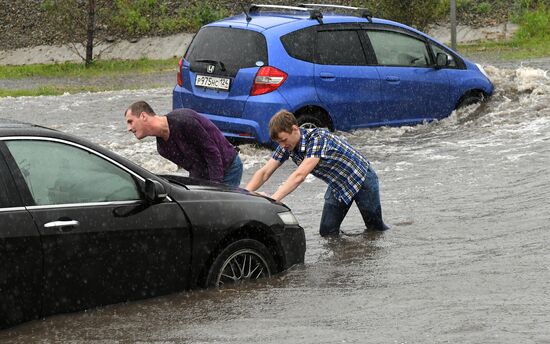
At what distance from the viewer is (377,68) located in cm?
1497

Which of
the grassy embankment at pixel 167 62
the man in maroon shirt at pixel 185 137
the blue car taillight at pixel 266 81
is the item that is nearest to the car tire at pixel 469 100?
the blue car taillight at pixel 266 81

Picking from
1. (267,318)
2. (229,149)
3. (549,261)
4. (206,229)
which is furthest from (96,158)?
(549,261)

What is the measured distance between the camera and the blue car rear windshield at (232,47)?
1391 cm

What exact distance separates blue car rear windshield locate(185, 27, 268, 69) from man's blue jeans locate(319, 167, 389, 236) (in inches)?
170

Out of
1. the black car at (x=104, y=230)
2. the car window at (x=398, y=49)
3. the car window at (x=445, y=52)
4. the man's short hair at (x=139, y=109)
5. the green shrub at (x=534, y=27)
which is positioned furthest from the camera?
the green shrub at (x=534, y=27)

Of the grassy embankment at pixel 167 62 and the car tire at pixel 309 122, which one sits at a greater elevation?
the car tire at pixel 309 122

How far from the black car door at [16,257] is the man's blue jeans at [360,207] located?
3.64m

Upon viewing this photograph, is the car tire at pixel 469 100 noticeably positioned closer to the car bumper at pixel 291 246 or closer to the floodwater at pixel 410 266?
the floodwater at pixel 410 266

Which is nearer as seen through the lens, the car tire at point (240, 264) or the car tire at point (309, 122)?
the car tire at point (240, 264)

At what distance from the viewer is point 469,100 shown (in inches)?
635

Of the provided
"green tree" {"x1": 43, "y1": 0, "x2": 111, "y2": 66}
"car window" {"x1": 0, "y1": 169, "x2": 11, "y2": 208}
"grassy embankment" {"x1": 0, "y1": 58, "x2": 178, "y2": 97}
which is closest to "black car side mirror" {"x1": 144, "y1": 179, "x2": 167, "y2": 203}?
"car window" {"x1": 0, "y1": 169, "x2": 11, "y2": 208}

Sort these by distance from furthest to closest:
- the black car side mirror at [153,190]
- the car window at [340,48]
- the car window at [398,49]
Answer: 1. the car window at [398,49]
2. the car window at [340,48]
3. the black car side mirror at [153,190]

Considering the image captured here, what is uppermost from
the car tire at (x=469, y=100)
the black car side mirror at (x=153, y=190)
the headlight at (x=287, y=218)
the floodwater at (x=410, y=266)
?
the black car side mirror at (x=153, y=190)

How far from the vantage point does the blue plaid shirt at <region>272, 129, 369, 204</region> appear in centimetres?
911
